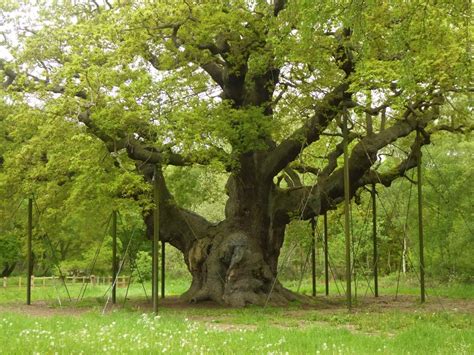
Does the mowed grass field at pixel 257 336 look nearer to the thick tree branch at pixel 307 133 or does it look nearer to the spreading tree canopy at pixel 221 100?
the spreading tree canopy at pixel 221 100

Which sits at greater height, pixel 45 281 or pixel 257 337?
pixel 257 337

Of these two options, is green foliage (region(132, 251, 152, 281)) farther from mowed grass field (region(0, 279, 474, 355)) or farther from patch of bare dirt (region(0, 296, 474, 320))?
mowed grass field (region(0, 279, 474, 355))

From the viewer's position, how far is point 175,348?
7.37 meters

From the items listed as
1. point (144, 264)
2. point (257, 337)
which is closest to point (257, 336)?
point (257, 337)

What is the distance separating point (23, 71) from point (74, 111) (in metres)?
3.48

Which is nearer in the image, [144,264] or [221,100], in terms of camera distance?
[221,100]

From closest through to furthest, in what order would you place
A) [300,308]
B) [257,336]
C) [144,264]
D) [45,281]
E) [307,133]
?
[257,336]
[300,308]
[307,133]
[45,281]
[144,264]

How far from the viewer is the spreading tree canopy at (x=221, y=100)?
1502cm

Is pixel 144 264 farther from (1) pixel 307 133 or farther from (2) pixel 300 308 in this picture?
(1) pixel 307 133

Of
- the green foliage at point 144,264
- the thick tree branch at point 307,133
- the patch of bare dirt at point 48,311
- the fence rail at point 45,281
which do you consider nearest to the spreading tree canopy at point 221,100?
the thick tree branch at point 307,133

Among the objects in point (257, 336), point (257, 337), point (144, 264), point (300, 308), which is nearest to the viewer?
point (257, 337)

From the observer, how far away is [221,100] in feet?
58.8

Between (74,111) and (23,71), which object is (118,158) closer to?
(74,111)

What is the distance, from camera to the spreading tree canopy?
15.0 meters
